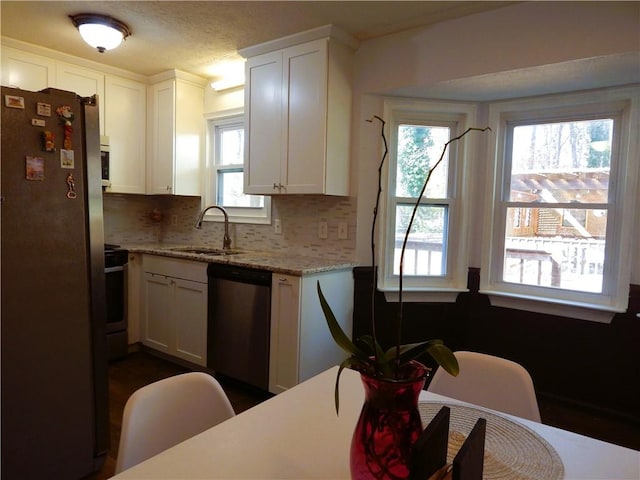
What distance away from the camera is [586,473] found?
2.73ft

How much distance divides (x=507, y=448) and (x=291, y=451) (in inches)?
18.9

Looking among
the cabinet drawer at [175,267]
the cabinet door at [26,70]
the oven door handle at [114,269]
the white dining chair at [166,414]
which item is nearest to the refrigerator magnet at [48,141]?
the white dining chair at [166,414]

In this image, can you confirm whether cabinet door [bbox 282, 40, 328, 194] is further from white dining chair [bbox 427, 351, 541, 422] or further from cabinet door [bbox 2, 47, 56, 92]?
cabinet door [bbox 2, 47, 56, 92]

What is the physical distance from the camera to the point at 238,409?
251cm

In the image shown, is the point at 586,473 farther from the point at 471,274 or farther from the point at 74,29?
the point at 74,29

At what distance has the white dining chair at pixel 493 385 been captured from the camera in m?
1.24

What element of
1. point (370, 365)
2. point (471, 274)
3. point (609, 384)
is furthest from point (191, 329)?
point (609, 384)

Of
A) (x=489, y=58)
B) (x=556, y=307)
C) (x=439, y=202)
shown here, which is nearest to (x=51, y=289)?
(x=439, y=202)

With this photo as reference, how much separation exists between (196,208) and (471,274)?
2.55 meters

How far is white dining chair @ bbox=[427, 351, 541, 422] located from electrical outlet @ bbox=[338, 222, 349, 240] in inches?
64.6

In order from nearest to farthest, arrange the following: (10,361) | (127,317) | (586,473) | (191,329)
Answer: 1. (586,473)
2. (10,361)
3. (191,329)
4. (127,317)

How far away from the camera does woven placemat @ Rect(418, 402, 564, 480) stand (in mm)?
832

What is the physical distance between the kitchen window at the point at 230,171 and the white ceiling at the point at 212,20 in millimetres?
728

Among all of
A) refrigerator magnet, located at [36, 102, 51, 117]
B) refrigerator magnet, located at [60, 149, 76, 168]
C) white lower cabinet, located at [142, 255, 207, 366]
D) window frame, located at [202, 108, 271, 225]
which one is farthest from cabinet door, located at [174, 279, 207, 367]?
refrigerator magnet, located at [36, 102, 51, 117]
